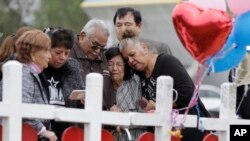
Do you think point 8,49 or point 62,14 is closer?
point 8,49

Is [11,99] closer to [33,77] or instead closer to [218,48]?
[33,77]

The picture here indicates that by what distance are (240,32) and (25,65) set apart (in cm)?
159

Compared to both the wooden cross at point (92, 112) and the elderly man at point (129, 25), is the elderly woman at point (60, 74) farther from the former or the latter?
the elderly man at point (129, 25)

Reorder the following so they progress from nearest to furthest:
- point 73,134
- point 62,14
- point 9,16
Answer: point 73,134 → point 9,16 → point 62,14

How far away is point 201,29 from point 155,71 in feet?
2.54

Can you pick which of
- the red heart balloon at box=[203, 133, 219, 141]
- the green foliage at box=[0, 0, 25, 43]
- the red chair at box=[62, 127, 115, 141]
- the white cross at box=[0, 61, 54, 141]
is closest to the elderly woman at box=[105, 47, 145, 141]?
the red heart balloon at box=[203, 133, 219, 141]

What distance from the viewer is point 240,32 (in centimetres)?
677

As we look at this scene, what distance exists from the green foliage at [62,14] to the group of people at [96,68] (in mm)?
26777

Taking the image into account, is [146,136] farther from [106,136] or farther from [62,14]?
[62,14]

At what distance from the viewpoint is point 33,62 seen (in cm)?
612

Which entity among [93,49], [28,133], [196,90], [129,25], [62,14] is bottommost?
[28,133]

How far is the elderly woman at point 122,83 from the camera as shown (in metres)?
7.14

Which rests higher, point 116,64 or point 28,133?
point 116,64

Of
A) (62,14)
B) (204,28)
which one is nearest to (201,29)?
(204,28)
